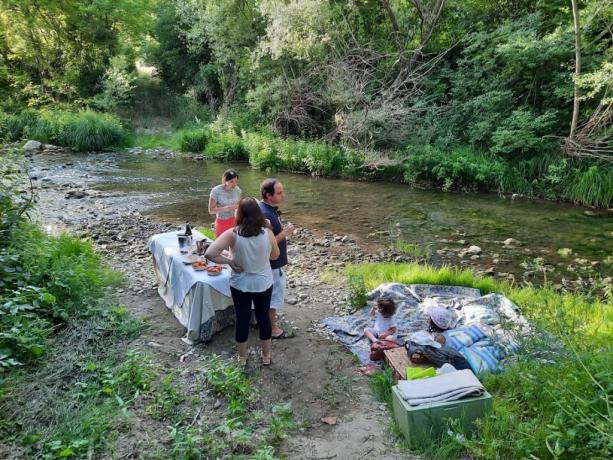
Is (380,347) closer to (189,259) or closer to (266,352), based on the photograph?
→ (266,352)

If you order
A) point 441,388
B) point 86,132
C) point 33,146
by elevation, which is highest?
point 86,132

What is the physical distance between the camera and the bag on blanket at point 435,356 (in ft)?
13.8

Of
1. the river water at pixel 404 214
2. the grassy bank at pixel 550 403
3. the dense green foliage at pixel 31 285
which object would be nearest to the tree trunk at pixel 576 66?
the river water at pixel 404 214

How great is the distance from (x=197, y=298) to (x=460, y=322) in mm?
3157

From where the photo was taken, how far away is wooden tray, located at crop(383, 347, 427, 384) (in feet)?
13.6

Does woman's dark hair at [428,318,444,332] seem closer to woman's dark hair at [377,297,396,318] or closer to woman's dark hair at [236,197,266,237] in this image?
woman's dark hair at [377,297,396,318]

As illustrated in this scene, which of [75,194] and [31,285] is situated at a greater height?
[31,285]

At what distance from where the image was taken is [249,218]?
413cm

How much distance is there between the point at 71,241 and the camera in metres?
6.83

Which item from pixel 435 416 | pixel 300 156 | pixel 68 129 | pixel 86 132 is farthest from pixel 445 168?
pixel 68 129

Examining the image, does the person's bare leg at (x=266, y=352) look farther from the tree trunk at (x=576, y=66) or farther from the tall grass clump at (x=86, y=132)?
the tall grass clump at (x=86, y=132)

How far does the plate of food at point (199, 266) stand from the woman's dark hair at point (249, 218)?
43.2 inches

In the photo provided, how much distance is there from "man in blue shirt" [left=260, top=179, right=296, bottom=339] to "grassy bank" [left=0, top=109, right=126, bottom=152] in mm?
18135

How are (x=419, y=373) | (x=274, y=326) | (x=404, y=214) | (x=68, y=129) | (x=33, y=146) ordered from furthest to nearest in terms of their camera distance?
(x=68, y=129)
(x=33, y=146)
(x=404, y=214)
(x=274, y=326)
(x=419, y=373)
